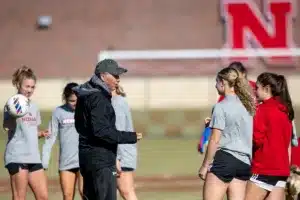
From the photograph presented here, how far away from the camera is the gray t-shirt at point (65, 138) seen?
11.1m

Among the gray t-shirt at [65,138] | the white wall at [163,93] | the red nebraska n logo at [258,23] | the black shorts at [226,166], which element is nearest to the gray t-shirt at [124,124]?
the gray t-shirt at [65,138]

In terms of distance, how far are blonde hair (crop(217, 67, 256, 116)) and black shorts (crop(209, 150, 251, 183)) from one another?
1.63 feet

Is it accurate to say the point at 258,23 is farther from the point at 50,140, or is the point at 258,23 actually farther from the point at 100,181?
the point at 100,181

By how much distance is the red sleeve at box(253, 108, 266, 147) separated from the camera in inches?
360

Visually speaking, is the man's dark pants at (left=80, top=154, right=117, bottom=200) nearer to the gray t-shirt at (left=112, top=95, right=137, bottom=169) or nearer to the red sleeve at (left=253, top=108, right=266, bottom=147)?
the red sleeve at (left=253, top=108, right=266, bottom=147)

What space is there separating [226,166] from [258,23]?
21.5 metres

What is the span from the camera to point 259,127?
9.16 m

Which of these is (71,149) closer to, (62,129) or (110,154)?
(62,129)

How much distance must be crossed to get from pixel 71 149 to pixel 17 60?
64.2 feet

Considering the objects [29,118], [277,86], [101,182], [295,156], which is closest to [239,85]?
[277,86]

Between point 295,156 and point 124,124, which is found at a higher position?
point 124,124

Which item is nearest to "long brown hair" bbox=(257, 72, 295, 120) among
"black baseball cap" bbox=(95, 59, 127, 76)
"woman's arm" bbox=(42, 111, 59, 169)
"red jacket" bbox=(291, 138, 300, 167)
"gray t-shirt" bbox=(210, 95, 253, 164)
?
"gray t-shirt" bbox=(210, 95, 253, 164)

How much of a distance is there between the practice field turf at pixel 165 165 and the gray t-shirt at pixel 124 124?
303cm

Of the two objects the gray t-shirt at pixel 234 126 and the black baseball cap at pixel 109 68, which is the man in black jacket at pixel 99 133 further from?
the gray t-shirt at pixel 234 126
